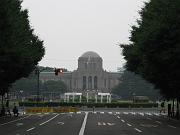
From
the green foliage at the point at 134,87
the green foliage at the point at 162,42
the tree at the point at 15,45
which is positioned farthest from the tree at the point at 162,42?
the green foliage at the point at 134,87

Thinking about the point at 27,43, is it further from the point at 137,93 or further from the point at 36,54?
the point at 137,93

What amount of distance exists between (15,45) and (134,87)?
146m

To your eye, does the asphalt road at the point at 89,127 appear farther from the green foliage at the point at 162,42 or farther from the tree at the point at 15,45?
the tree at the point at 15,45

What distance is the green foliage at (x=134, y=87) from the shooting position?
179875mm

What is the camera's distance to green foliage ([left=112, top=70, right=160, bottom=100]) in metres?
180

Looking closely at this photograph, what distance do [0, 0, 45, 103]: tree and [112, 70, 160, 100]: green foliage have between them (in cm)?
11914

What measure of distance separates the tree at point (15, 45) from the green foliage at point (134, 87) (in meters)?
119

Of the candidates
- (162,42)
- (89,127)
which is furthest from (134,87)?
(89,127)

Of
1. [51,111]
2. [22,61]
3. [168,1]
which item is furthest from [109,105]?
[168,1]

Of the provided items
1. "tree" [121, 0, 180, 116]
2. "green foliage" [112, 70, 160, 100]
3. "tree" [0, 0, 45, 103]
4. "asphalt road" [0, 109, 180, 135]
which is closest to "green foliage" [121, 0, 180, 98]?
"tree" [121, 0, 180, 116]

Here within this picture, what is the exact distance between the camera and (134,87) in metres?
189

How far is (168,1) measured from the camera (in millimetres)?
41906

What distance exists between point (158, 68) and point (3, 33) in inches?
561

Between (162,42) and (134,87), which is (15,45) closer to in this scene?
(162,42)
